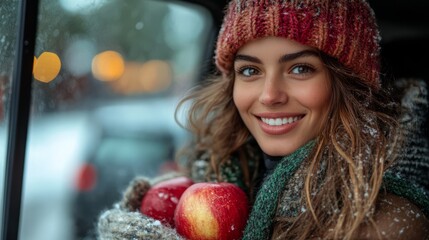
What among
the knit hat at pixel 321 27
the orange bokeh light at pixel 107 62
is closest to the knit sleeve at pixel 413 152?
the knit hat at pixel 321 27

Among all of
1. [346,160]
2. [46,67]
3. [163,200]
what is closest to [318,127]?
[346,160]

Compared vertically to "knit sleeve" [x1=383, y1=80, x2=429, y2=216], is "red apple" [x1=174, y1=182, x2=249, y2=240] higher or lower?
lower

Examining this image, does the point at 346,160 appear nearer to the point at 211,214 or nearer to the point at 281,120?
the point at 281,120

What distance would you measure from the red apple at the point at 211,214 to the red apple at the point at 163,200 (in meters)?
0.16

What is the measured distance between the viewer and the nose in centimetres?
212

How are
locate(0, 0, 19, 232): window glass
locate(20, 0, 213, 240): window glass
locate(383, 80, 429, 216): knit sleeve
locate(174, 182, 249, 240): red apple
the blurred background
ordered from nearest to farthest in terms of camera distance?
locate(383, 80, 429, 216): knit sleeve → locate(174, 182, 249, 240): red apple → locate(0, 0, 19, 232): window glass → the blurred background → locate(20, 0, 213, 240): window glass

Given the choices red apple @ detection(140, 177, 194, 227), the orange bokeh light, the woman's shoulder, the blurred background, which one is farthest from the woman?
the orange bokeh light

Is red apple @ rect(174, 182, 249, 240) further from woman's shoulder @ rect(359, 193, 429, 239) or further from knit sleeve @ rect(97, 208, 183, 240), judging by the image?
woman's shoulder @ rect(359, 193, 429, 239)

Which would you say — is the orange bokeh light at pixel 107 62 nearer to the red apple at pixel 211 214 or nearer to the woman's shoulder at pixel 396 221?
the red apple at pixel 211 214

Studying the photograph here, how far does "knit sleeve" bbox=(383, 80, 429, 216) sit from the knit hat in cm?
27

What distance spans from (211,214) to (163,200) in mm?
340

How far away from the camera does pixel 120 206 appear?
2.44 meters

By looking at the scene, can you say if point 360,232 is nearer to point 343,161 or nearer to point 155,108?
point 343,161

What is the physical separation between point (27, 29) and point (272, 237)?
1147mm
